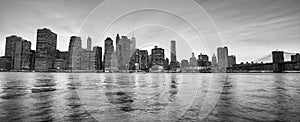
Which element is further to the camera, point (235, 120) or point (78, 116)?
point (78, 116)

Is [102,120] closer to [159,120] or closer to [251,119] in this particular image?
[159,120]

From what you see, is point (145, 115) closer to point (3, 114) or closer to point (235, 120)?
point (235, 120)

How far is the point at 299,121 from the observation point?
868 centimetres

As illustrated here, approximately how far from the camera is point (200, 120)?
8812mm

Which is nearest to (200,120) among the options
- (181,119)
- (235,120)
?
(181,119)

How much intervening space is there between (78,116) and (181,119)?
5073 millimetres

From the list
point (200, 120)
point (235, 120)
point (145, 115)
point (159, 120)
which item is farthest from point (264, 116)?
point (145, 115)

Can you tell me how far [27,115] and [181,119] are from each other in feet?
25.0

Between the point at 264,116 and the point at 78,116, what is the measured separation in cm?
937

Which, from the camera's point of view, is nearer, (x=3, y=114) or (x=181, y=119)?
(x=181, y=119)

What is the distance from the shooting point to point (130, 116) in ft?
31.1

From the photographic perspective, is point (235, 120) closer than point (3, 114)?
Yes

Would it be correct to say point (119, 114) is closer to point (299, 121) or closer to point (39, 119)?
point (39, 119)

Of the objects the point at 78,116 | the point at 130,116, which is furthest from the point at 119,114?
the point at 78,116
